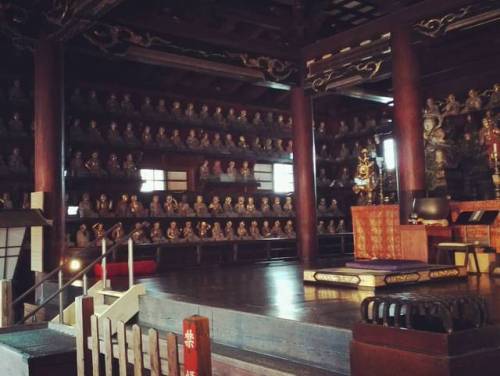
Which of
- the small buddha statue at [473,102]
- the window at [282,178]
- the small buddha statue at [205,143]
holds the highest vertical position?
the small buddha statue at [473,102]

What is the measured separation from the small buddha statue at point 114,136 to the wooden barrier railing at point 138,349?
5401 millimetres

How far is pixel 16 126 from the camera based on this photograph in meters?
8.17

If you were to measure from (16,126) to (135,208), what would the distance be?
2.15 metres

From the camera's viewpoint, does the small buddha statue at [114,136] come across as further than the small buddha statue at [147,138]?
No

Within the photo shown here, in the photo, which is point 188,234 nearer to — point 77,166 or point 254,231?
point 254,231

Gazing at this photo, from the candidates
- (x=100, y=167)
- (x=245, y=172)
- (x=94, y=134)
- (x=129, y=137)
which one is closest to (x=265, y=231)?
(x=245, y=172)

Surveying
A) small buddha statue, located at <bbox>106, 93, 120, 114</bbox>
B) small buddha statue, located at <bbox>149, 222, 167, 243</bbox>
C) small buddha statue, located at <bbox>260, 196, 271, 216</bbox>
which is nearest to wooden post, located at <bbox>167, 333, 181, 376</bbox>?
small buddha statue, located at <bbox>149, 222, 167, 243</bbox>

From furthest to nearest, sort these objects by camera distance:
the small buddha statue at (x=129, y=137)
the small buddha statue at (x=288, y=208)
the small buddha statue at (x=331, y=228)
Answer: the small buddha statue at (x=331, y=228), the small buddha statue at (x=288, y=208), the small buddha statue at (x=129, y=137)

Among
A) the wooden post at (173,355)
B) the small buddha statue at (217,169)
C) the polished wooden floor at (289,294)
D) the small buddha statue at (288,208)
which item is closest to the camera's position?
the wooden post at (173,355)

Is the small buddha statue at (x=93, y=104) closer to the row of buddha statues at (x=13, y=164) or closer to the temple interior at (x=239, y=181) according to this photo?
the temple interior at (x=239, y=181)

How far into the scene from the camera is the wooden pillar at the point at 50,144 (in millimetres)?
6832

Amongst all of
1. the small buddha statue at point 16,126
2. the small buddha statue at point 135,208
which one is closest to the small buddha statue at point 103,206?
the small buddha statue at point 135,208

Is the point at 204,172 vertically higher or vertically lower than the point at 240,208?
higher

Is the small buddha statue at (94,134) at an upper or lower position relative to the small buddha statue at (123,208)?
upper
